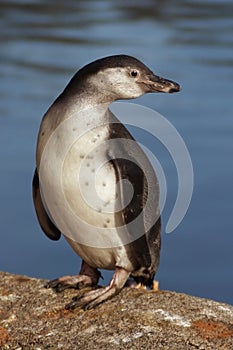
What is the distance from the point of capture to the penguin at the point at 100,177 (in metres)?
5.09

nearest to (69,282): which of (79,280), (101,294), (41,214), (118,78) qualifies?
(79,280)

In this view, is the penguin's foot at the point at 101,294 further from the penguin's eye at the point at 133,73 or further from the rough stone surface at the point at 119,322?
the penguin's eye at the point at 133,73

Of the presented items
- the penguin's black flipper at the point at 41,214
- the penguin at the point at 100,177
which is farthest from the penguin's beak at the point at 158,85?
the penguin's black flipper at the point at 41,214

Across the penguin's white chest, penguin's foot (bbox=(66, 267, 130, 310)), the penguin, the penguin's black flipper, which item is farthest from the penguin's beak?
penguin's foot (bbox=(66, 267, 130, 310))

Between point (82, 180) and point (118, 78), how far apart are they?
0.48 m

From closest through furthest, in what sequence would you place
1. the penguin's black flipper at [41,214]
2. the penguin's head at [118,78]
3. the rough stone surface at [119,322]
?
the rough stone surface at [119,322]
the penguin's head at [118,78]
the penguin's black flipper at [41,214]

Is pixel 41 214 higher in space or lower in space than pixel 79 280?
higher

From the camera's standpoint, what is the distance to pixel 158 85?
5359 millimetres

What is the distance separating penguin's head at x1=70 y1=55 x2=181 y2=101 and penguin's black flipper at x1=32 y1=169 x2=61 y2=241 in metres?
0.51

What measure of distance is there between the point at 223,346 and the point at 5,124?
6027mm

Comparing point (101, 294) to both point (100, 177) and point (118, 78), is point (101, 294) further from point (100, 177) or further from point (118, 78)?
point (118, 78)

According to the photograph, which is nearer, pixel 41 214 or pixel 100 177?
pixel 100 177

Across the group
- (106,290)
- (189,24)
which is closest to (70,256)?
(106,290)

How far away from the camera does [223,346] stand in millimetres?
4602
